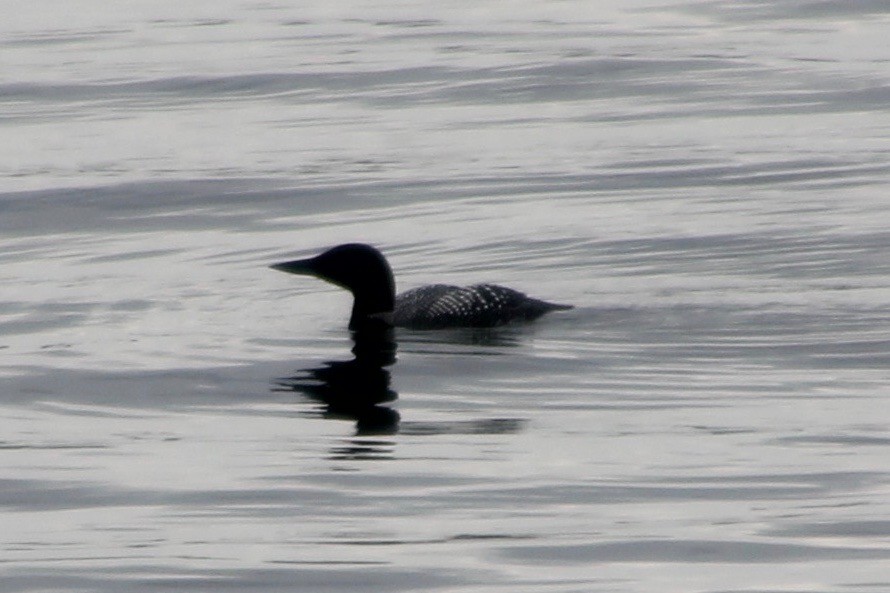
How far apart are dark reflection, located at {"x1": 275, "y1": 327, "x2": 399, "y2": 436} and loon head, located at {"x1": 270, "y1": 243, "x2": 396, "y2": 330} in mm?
209

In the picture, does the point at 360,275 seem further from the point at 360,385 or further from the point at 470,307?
the point at 360,385

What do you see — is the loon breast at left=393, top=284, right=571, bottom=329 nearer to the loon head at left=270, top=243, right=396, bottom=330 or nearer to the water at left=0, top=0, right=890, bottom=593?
the water at left=0, top=0, right=890, bottom=593

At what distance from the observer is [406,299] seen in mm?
11320

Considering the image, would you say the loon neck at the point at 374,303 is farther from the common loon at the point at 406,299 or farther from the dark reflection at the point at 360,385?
the dark reflection at the point at 360,385

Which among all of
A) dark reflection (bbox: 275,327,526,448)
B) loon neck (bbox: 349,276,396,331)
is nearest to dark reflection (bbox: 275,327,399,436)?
dark reflection (bbox: 275,327,526,448)

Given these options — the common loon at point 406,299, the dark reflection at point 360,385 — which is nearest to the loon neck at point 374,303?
the common loon at point 406,299

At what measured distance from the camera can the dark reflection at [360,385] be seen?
9.06m

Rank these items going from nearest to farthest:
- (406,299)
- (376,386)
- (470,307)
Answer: (376,386) → (470,307) → (406,299)

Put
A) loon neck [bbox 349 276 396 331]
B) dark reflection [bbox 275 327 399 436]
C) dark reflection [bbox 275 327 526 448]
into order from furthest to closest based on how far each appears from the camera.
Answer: loon neck [bbox 349 276 396 331], dark reflection [bbox 275 327 399 436], dark reflection [bbox 275 327 526 448]

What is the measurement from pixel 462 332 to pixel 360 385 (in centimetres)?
117

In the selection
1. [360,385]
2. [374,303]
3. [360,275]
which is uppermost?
[360,275]

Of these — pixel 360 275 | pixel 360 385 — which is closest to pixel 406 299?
pixel 360 275

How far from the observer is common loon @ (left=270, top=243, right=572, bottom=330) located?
1089 centimetres

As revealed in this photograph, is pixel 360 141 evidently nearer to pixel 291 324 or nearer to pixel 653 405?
pixel 291 324
